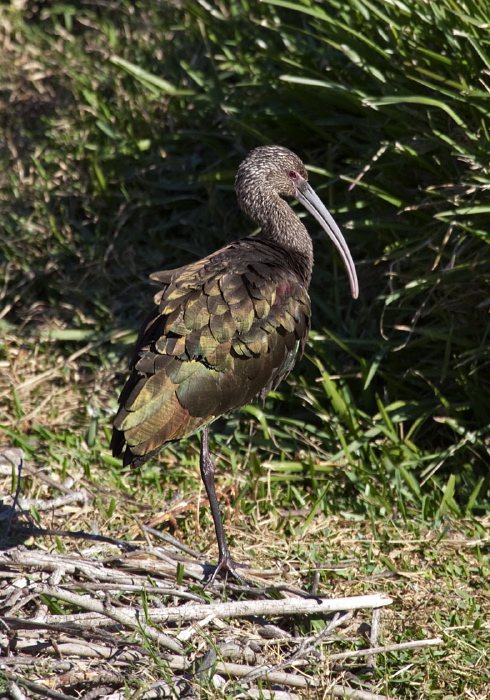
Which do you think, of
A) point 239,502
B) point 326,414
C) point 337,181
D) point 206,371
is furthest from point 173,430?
point 337,181

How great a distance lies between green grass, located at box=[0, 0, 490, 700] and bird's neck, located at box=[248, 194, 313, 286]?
1.43ft

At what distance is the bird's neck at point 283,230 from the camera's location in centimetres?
453

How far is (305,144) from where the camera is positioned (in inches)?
216

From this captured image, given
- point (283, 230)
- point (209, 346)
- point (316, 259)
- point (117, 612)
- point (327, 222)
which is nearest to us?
point (117, 612)

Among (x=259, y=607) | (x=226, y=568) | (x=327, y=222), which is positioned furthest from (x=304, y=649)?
(x=327, y=222)

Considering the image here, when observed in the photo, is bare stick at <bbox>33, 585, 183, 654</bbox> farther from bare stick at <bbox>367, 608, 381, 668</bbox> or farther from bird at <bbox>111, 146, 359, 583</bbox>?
bare stick at <bbox>367, 608, 381, 668</bbox>

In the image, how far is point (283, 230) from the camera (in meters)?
4.53

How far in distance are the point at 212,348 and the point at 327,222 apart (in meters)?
1.18

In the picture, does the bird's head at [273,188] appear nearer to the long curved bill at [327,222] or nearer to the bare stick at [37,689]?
the long curved bill at [327,222]

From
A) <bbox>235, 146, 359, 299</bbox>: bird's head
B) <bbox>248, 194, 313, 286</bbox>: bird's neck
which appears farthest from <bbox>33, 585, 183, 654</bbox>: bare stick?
<bbox>235, 146, 359, 299</bbox>: bird's head

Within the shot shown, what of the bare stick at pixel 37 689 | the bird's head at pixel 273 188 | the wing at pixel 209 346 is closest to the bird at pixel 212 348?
the wing at pixel 209 346

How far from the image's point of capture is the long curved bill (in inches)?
183

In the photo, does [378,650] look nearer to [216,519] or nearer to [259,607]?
[259,607]

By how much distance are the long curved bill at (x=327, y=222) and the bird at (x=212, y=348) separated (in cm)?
29
